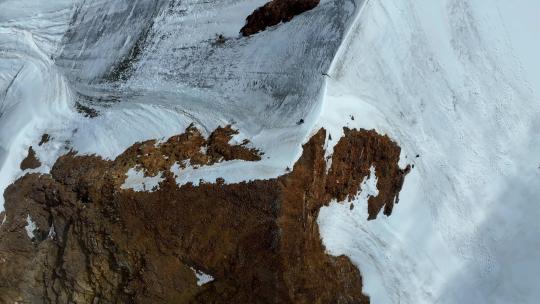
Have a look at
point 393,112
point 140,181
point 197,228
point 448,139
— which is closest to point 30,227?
A: point 140,181

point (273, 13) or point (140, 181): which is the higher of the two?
point (273, 13)

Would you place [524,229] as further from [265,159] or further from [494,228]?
[265,159]

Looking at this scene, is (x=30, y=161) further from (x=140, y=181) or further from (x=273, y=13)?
(x=273, y=13)

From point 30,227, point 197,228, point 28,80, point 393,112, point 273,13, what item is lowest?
point 30,227

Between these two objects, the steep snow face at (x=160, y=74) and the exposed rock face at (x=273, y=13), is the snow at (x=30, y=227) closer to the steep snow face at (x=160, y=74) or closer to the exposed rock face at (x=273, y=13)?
the steep snow face at (x=160, y=74)

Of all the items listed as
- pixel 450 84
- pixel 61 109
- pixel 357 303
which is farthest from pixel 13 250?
pixel 450 84

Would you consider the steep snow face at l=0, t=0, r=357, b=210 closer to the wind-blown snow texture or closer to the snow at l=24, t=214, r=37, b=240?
A: the wind-blown snow texture

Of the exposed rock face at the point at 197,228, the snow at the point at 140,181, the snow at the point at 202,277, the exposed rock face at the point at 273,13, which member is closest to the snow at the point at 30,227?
the exposed rock face at the point at 197,228
